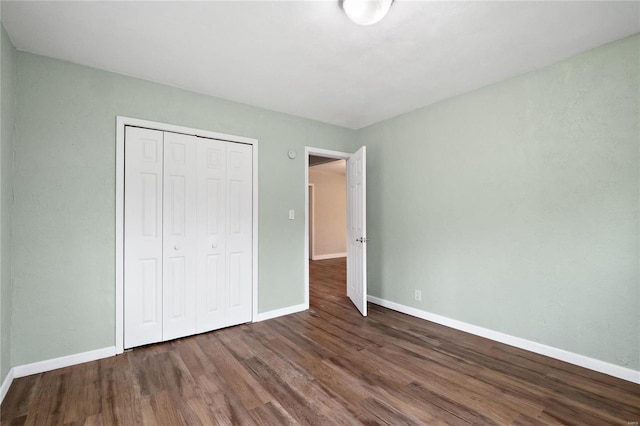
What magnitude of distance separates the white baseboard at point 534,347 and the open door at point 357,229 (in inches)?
→ 22.2

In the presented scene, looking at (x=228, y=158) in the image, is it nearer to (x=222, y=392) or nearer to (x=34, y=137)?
(x=34, y=137)

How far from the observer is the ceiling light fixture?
5.63 feet

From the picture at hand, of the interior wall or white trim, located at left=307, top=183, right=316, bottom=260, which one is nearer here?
white trim, located at left=307, top=183, right=316, bottom=260

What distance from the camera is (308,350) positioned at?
8.75 ft

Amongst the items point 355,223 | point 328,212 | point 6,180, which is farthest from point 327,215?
point 6,180

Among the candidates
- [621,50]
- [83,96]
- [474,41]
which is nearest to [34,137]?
[83,96]

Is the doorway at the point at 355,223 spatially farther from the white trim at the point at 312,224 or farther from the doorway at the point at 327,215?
the white trim at the point at 312,224

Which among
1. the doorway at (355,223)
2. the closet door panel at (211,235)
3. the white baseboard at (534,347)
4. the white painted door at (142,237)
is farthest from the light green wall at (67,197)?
the white baseboard at (534,347)

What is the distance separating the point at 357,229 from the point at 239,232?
147 cm

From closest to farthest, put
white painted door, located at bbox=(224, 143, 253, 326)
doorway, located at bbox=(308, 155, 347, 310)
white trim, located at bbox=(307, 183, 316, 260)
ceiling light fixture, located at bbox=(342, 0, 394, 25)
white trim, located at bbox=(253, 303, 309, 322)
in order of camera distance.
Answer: ceiling light fixture, located at bbox=(342, 0, 394, 25) < white painted door, located at bbox=(224, 143, 253, 326) < white trim, located at bbox=(253, 303, 309, 322) < doorway, located at bbox=(308, 155, 347, 310) < white trim, located at bbox=(307, 183, 316, 260)

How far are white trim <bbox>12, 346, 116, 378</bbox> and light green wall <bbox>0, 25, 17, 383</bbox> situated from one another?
0.12m

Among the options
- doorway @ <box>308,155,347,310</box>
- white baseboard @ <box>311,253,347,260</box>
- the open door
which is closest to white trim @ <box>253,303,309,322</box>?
the open door

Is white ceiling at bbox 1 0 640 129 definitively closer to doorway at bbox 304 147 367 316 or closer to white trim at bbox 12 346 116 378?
doorway at bbox 304 147 367 316

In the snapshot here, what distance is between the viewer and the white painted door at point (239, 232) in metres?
3.25
